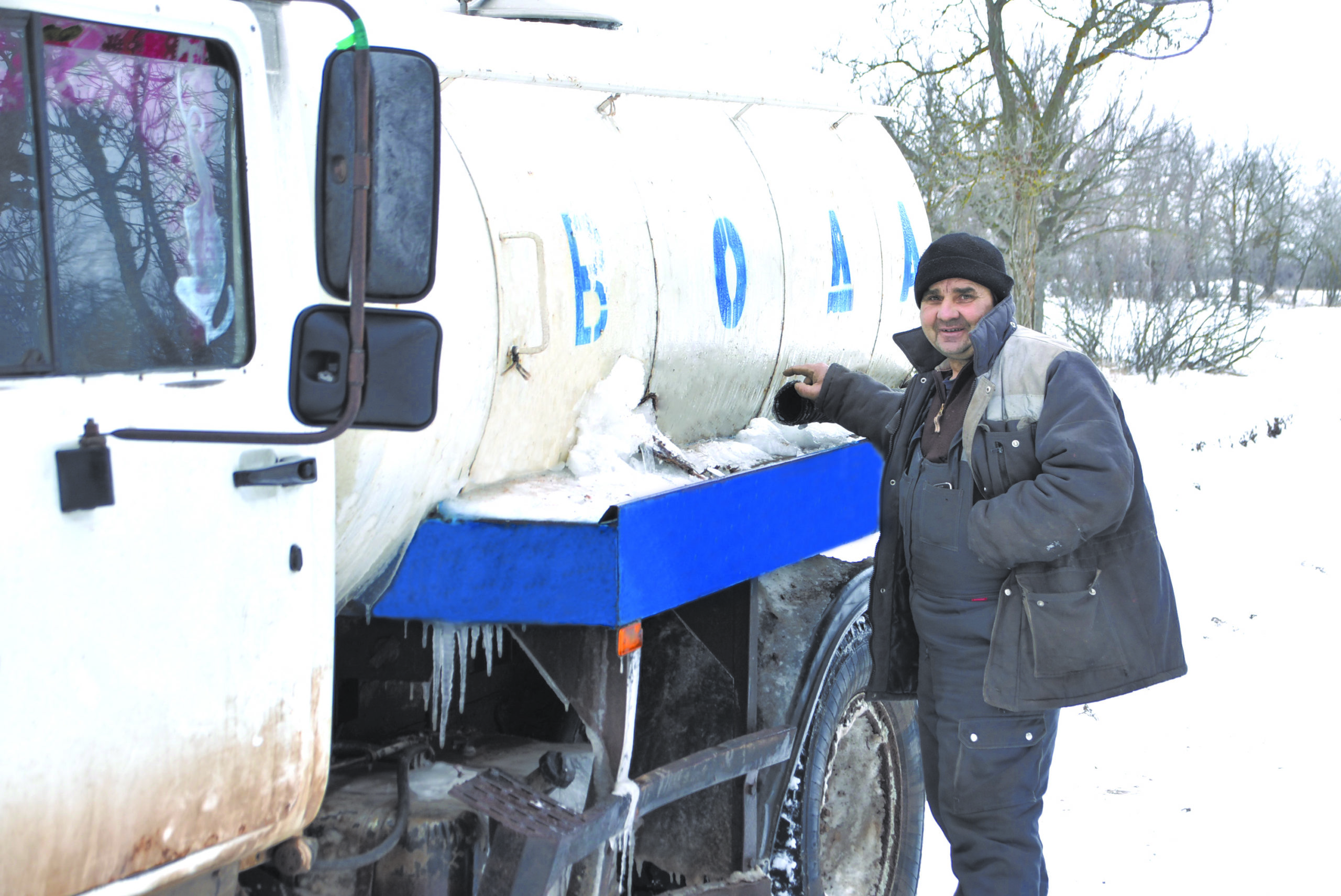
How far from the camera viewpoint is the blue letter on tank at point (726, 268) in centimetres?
304

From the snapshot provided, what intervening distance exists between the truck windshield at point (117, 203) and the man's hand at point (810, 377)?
74.9 inches

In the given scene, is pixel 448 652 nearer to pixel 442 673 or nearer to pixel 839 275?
pixel 442 673

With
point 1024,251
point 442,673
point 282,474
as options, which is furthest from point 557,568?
point 1024,251

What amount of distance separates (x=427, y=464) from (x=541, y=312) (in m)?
0.44

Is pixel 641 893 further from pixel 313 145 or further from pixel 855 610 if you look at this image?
pixel 313 145

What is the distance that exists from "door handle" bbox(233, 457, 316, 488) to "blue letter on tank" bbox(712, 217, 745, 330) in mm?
1492

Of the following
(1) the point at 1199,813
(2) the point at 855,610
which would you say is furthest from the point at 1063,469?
(1) the point at 1199,813

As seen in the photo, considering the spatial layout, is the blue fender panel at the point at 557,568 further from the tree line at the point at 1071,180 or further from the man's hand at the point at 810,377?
the tree line at the point at 1071,180

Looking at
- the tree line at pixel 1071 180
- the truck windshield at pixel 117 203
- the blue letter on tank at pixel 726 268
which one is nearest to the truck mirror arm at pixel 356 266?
the truck windshield at pixel 117 203

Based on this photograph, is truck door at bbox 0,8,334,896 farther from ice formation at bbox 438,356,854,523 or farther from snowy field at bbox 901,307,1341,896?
snowy field at bbox 901,307,1341,896

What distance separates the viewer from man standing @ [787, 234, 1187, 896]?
105 inches

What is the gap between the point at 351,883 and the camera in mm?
2209

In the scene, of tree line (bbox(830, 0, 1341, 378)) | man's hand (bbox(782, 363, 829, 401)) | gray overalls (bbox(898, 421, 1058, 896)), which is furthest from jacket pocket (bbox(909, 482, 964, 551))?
tree line (bbox(830, 0, 1341, 378))

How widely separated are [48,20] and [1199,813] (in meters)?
4.48
